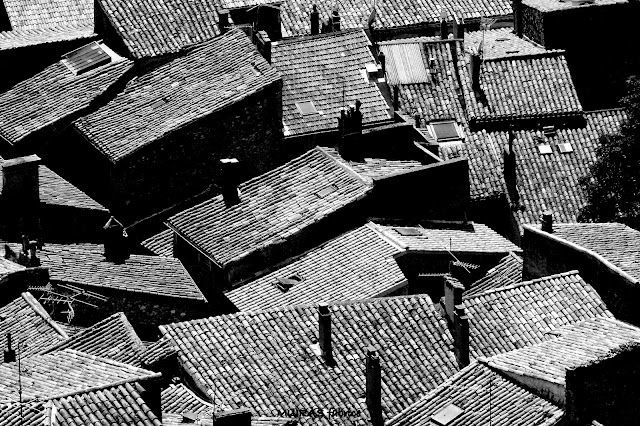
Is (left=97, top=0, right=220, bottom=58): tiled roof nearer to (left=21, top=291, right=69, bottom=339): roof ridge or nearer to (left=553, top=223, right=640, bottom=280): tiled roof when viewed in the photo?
(left=21, top=291, right=69, bottom=339): roof ridge

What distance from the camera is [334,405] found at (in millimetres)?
45062

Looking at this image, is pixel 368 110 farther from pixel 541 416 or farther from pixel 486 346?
pixel 541 416

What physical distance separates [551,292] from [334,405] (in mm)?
7028

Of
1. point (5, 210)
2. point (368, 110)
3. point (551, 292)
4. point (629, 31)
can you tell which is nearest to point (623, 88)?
point (629, 31)

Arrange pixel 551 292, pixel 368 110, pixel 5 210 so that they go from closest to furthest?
pixel 551 292
pixel 5 210
pixel 368 110

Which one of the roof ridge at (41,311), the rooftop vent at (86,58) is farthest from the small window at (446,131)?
the roof ridge at (41,311)

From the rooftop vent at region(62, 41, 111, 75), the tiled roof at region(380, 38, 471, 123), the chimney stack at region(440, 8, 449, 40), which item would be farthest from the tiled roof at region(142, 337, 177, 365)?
the chimney stack at region(440, 8, 449, 40)

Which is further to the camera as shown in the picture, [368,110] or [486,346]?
[368,110]

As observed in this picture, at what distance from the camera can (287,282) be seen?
168 feet

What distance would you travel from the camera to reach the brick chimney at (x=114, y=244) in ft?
172

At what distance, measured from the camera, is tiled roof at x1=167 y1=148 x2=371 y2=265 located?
52.9 m

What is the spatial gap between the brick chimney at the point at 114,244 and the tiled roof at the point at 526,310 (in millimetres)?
9994

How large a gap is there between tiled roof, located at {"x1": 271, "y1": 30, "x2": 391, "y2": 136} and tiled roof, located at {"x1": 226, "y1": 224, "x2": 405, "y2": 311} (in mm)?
6324

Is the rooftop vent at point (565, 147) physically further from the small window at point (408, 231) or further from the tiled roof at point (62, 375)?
the tiled roof at point (62, 375)
